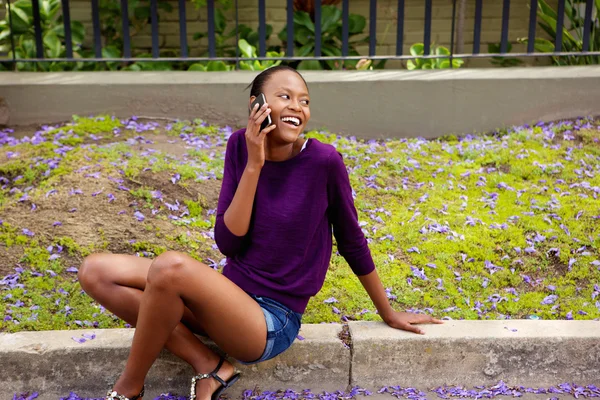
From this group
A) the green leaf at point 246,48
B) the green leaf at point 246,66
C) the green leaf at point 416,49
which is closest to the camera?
the green leaf at point 246,66

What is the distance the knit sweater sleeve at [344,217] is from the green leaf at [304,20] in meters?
3.93

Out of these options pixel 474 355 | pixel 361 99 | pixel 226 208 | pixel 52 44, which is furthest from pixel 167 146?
pixel 474 355

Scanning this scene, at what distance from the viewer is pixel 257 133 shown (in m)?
2.46

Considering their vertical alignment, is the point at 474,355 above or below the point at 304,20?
below

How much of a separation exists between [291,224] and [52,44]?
4336 millimetres

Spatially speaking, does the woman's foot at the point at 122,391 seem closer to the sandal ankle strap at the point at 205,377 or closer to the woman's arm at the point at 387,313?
the sandal ankle strap at the point at 205,377

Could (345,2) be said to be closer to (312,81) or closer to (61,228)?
(312,81)

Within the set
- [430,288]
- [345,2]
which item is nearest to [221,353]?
[430,288]

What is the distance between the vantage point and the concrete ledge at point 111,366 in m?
2.81

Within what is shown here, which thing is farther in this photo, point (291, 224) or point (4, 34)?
point (4, 34)

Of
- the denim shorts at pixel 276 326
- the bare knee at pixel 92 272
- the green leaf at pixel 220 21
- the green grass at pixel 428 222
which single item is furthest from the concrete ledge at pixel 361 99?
the denim shorts at pixel 276 326

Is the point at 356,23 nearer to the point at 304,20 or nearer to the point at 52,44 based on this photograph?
the point at 304,20

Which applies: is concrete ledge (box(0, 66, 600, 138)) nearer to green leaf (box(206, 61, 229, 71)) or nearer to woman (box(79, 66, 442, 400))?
green leaf (box(206, 61, 229, 71))

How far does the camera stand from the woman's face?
2557 millimetres
